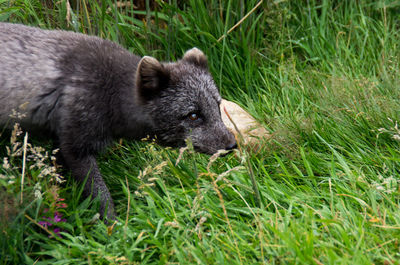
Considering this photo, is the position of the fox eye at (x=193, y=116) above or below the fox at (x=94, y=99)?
below

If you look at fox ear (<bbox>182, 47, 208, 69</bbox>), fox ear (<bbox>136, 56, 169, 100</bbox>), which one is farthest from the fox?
fox ear (<bbox>182, 47, 208, 69</bbox>)

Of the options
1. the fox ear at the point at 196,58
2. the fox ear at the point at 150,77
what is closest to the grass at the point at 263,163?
the fox ear at the point at 150,77

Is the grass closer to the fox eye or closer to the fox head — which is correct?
the fox head

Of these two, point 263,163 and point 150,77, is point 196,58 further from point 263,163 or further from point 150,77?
point 263,163

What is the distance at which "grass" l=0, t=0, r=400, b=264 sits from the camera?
3004 mm

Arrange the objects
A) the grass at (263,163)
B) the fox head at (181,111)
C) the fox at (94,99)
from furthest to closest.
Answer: the fox head at (181,111)
the fox at (94,99)
the grass at (263,163)

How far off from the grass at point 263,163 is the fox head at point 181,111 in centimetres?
25

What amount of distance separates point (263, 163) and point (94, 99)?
167cm

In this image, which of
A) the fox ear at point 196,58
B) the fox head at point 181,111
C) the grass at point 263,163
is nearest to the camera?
the grass at point 263,163

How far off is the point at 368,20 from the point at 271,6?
4.51 ft

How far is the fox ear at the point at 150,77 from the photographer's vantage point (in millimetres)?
3988

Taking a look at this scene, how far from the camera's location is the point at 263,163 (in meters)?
4.44

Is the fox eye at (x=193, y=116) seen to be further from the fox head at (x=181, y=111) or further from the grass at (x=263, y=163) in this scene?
the grass at (x=263, y=163)

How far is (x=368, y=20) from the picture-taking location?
6.16m
